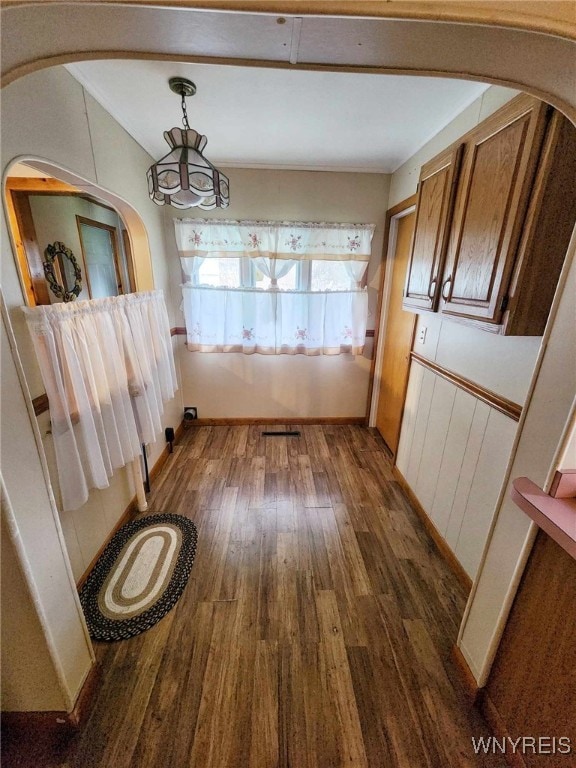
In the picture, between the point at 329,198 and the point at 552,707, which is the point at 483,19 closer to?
the point at 552,707

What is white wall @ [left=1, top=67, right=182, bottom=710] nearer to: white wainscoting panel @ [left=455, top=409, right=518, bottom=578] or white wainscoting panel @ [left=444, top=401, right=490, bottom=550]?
white wainscoting panel @ [left=455, top=409, right=518, bottom=578]

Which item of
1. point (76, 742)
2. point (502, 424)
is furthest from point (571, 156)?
point (76, 742)

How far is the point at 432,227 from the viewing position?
1450 mm

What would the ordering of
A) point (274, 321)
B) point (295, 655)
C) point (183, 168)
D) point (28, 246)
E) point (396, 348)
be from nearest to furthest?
point (295, 655)
point (183, 168)
point (28, 246)
point (396, 348)
point (274, 321)

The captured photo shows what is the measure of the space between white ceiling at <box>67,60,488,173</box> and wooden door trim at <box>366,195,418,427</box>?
0.39 meters

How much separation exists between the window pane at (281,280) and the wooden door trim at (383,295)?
32.8 inches

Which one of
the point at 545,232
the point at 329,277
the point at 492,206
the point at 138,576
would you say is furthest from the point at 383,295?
the point at 138,576

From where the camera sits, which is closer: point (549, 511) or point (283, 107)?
point (549, 511)

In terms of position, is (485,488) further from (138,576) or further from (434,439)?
(138,576)

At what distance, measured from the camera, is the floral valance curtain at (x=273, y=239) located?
101 inches

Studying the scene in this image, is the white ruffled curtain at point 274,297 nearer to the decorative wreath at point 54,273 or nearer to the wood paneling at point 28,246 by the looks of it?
the decorative wreath at point 54,273

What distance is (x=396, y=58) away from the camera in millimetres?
627

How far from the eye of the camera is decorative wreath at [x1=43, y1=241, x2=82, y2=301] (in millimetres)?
1634

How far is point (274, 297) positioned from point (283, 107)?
1.33 m
